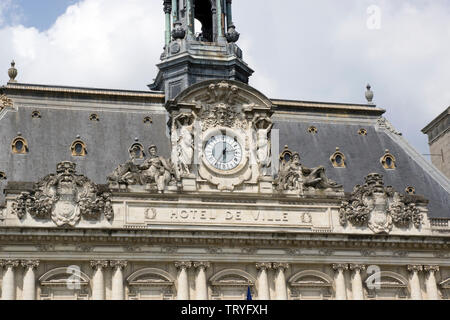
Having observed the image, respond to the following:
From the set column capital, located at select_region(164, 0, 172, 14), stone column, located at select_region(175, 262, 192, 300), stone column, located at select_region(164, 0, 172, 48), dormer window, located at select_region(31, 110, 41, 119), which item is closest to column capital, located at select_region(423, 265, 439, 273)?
stone column, located at select_region(175, 262, 192, 300)

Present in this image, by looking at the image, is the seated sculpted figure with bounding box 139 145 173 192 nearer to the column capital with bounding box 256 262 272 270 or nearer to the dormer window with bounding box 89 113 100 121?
the dormer window with bounding box 89 113 100 121

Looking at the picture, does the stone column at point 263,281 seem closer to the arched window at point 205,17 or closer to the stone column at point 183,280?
the stone column at point 183,280

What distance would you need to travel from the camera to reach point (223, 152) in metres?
47.2

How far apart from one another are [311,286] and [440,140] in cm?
1854

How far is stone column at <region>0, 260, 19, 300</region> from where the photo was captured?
4157 centimetres

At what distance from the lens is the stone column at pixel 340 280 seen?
45.5 m

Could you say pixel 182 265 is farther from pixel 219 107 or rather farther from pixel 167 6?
pixel 167 6

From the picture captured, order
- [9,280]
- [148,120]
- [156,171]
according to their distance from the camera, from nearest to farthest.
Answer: [9,280] → [156,171] → [148,120]

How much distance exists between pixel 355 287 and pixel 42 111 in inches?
756

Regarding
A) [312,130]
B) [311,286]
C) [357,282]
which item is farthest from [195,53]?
[357,282]

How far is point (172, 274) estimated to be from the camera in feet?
145

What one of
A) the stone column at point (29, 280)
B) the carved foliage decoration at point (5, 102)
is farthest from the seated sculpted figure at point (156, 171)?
the carved foliage decoration at point (5, 102)

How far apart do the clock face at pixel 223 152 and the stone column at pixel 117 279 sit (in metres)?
7.31

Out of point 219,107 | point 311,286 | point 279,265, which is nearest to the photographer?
point 279,265
